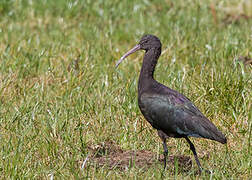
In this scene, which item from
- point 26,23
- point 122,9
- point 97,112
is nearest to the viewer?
point 97,112

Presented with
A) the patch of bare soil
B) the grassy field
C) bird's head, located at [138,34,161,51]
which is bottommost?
the patch of bare soil

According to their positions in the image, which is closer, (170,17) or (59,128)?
(59,128)

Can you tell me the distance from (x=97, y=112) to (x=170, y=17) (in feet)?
11.9

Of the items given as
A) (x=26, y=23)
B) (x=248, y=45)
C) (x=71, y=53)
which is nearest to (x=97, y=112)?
(x=71, y=53)

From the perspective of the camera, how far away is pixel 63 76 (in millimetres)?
7203

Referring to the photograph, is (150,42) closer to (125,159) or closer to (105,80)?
(125,159)

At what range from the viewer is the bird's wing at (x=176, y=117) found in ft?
16.3

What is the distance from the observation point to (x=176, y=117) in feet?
16.8

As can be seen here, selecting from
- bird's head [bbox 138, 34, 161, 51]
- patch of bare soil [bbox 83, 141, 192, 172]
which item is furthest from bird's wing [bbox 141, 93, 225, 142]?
bird's head [bbox 138, 34, 161, 51]

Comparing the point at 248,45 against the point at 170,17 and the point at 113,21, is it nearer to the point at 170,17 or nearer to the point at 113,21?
the point at 170,17

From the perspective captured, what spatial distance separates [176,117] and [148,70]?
2.22ft

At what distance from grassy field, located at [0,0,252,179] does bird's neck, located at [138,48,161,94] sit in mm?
588

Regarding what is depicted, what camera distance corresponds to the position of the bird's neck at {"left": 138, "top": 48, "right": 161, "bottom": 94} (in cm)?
552

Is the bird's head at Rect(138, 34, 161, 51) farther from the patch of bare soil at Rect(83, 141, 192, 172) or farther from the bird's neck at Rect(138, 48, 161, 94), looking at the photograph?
the patch of bare soil at Rect(83, 141, 192, 172)
